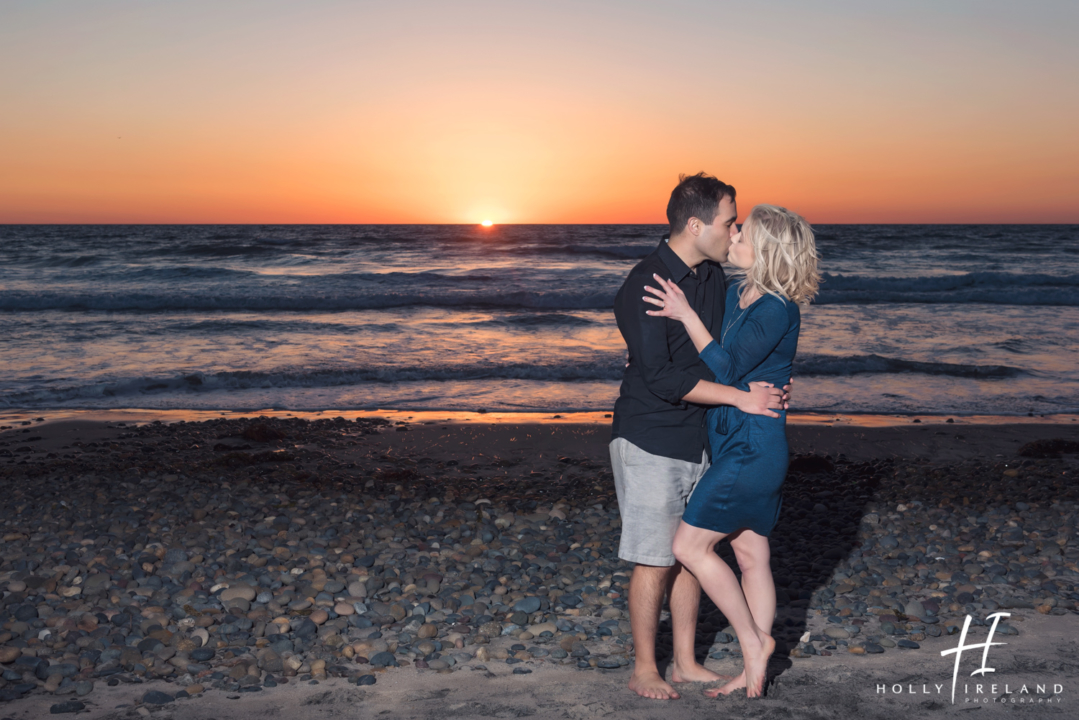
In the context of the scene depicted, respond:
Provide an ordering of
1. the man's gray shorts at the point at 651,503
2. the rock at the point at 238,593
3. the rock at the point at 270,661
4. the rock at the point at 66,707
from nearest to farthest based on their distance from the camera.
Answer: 1. the man's gray shorts at the point at 651,503
2. the rock at the point at 66,707
3. the rock at the point at 270,661
4. the rock at the point at 238,593

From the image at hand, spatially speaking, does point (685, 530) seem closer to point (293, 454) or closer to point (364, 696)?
point (364, 696)

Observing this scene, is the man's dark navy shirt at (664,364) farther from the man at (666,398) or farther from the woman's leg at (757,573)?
the woman's leg at (757,573)

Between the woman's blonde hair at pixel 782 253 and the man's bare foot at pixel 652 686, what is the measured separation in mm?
1730

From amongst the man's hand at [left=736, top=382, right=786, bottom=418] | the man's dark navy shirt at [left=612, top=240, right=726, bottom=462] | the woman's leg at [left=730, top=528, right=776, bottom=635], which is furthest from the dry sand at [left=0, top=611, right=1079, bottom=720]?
the man's hand at [left=736, top=382, right=786, bottom=418]

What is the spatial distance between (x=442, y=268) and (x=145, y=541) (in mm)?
28826

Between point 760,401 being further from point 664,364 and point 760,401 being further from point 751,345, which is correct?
point 664,364

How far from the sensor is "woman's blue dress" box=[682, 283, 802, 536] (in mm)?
2990

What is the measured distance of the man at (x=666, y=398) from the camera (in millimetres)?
3029

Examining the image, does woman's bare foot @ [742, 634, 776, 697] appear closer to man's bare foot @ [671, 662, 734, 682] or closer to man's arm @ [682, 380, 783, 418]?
man's bare foot @ [671, 662, 734, 682]

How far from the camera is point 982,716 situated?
319 cm

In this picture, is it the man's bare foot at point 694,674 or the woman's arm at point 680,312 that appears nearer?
the woman's arm at point 680,312

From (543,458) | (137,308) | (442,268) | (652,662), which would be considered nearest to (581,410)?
(543,458)

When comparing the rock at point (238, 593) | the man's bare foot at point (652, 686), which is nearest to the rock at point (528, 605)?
the man's bare foot at point (652, 686)

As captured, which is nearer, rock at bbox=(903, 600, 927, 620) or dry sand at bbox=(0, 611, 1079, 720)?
dry sand at bbox=(0, 611, 1079, 720)
